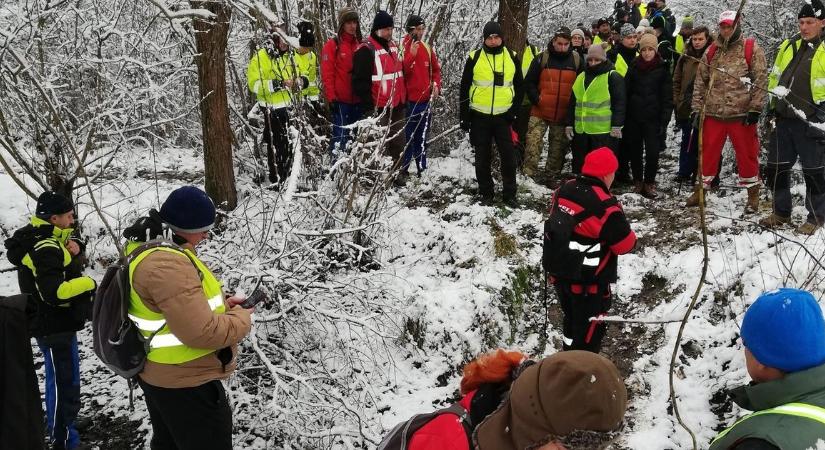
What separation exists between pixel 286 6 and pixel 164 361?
3.71 m

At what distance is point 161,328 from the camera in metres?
2.81

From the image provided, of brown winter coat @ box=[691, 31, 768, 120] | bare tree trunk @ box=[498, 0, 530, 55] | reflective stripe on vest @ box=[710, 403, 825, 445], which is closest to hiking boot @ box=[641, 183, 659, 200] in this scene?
brown winter coat @ box=[691, 31, 768, 120]

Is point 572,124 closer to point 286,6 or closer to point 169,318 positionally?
point 286,6

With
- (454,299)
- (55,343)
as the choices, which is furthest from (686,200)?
(55,343)

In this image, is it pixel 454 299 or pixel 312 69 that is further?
pixel 312 69

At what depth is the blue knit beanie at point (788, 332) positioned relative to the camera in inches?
76.2

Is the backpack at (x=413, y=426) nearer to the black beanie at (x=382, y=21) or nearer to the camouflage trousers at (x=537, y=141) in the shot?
the black beanie at (x=382, y=21)

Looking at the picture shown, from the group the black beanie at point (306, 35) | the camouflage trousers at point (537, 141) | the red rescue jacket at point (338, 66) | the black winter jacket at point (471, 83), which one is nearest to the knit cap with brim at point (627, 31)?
the camouflage trousers at point (537, 141)

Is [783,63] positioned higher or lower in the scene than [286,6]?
lower

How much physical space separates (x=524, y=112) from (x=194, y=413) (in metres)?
6.58

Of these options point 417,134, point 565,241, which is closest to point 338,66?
point 417,134

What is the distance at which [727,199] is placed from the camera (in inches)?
273

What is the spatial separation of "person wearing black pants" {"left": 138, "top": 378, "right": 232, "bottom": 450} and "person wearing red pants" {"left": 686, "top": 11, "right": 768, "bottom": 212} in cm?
545

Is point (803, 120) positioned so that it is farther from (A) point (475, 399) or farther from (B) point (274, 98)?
(B) point (274, 98)
